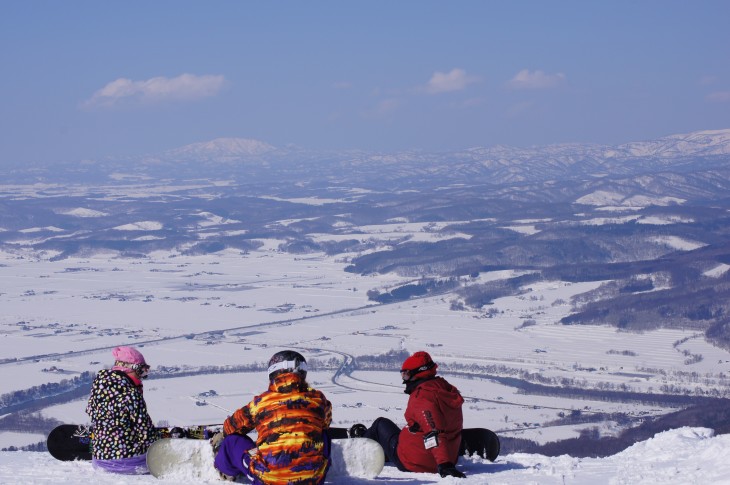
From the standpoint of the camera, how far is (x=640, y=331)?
65.5m

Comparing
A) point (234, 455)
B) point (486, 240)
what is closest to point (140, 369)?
point (234, 455)

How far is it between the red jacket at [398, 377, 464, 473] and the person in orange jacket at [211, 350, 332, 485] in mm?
1512

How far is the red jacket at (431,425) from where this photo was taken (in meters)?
8.69

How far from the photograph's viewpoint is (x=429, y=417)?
8680 millimetres

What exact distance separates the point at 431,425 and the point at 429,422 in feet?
0.10

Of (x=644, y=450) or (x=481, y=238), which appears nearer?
(x=644, y=450)

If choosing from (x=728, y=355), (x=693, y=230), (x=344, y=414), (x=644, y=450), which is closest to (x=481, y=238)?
(x=693, y=230)

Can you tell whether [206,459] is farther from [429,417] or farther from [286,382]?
[429,417]

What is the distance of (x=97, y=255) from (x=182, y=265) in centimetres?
2121

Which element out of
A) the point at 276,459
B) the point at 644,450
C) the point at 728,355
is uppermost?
the point at 276,459

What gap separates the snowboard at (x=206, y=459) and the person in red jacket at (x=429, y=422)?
1.89 feet

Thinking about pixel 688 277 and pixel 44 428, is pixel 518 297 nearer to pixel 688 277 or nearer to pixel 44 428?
pixel 688 277

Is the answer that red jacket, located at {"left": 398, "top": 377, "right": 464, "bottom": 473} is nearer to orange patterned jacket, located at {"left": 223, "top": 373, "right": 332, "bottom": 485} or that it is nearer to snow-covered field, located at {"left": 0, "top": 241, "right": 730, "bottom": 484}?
snow-covered field, located at {"left": 0, "top": 241, "right": 730, "bottom": 484}

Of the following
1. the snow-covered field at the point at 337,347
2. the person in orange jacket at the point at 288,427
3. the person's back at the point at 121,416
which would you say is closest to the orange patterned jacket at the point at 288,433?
the person in orange jacket at the point at 288,427
